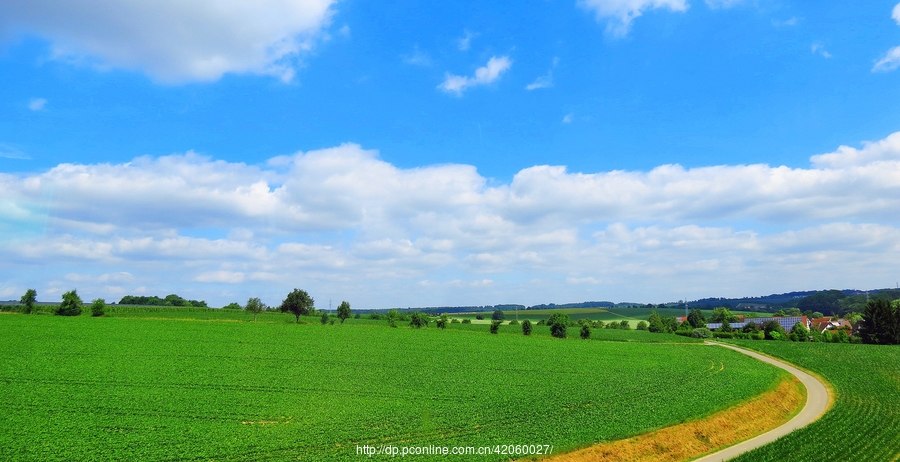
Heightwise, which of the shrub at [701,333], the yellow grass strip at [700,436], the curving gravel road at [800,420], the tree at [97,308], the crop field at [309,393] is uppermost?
the tree at [97,308]

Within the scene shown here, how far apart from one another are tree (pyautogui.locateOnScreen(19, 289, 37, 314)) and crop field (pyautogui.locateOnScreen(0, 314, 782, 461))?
116 feet

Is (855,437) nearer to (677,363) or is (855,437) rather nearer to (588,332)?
(677,363)

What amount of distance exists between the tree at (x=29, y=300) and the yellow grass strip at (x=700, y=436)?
110m

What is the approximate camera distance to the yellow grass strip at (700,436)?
Result: 84.3 ft

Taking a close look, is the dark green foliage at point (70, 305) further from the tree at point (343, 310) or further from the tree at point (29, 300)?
the tree at point (343, 310)

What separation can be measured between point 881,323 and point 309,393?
4493 inches

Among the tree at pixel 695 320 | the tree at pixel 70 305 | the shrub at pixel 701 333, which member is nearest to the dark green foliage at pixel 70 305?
the tree at pixel 70 305

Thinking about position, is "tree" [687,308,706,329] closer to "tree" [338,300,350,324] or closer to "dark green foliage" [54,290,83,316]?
"tree" [338,300,350,324]

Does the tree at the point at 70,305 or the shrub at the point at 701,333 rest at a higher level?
the tree at the point at 70,305

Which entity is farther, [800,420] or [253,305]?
[253,305]

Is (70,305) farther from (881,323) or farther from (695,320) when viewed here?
(881,323)

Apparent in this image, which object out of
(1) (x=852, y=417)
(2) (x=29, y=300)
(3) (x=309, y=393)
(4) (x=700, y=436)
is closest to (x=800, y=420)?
(1) (x=852, y=417)

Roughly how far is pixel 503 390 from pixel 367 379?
12.1 metres

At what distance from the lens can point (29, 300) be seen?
89250mm
